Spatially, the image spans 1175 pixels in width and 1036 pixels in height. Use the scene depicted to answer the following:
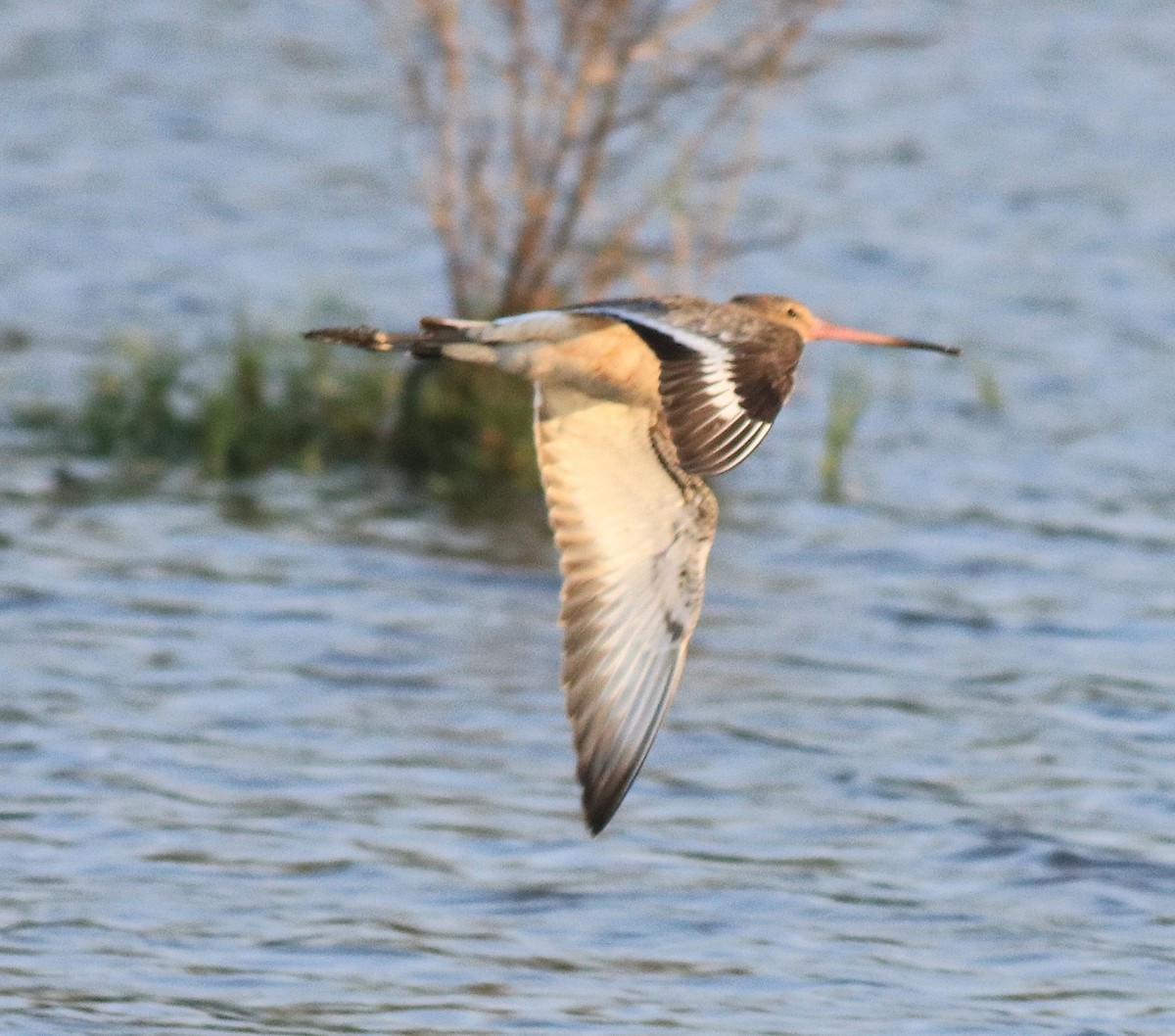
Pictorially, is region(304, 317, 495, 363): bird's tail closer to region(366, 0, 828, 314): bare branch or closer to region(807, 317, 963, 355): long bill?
region(807, 317, 963, 355): long bill

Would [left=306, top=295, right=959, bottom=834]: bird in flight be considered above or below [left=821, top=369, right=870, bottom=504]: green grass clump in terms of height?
above

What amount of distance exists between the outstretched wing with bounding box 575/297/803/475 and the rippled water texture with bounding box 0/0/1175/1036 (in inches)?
54.6

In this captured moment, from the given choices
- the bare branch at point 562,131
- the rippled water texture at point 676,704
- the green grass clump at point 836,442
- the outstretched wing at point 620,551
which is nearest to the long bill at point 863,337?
the outstretched wing at point 620,551

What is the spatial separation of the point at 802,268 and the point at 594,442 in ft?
25.8

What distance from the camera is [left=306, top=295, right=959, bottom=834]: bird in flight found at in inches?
231

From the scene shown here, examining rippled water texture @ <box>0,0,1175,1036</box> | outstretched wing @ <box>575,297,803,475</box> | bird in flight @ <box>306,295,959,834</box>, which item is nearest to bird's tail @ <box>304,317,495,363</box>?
bird in flight @ <box>306,295,959,834</box>

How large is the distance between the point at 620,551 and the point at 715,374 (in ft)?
3.42

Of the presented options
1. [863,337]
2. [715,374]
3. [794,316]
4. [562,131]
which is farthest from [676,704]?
[715,374]

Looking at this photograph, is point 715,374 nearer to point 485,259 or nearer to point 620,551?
point 620,551

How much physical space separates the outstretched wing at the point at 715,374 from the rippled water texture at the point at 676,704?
4.55ft

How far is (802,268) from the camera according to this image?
1389cm

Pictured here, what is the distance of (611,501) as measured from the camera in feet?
20.3

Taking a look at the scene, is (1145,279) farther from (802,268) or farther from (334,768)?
(334,768)

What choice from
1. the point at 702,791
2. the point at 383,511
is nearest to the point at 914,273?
the point at 383,511
